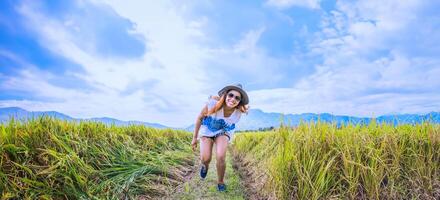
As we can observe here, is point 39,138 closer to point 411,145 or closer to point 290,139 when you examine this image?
point 290,139

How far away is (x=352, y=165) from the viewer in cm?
388

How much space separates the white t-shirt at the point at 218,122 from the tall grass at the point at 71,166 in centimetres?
103

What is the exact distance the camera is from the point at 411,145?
4.46 metres

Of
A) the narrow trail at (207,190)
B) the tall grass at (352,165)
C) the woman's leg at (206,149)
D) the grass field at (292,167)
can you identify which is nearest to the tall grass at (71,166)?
the grass field at (292,167)

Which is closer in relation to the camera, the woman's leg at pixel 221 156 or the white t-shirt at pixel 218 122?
the woman's leg at pixel 221 156

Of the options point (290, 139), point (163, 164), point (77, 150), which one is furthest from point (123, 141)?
point (290, 139)

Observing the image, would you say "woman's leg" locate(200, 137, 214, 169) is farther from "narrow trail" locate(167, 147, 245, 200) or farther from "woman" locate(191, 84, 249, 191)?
"narrow trail" locate(167, 147, 245, 200)

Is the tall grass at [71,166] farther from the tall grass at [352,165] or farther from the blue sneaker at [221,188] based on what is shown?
the tall grass at [352,165]

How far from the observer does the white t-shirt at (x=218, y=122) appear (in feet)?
18.1

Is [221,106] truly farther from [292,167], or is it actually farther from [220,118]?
[292,167]

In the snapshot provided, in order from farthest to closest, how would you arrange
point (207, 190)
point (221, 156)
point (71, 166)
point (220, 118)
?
point (220, 118)
point (207, 190)
point (221, 156)
point (71, 166)

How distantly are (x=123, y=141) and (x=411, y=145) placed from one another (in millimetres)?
4993

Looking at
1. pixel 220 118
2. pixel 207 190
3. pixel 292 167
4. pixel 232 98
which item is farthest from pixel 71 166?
pixel 292 167

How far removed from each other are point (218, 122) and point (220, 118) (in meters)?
0.07
